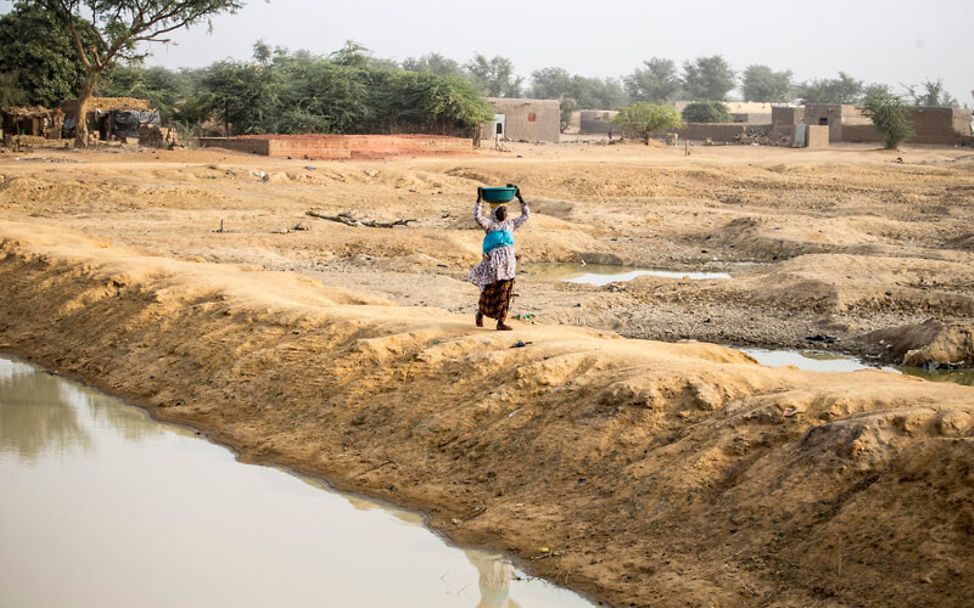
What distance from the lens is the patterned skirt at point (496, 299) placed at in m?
9.82

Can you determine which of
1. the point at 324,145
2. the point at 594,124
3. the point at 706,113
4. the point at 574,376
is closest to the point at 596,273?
the point at 574,376

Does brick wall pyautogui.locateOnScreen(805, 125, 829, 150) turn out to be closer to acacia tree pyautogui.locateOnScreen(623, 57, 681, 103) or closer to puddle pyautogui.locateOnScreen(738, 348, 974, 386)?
puddle pyautogui.locateOnScreen(738, 348, 974, 386)

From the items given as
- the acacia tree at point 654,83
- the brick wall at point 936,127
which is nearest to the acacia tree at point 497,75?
the acacia tree at point 654,83

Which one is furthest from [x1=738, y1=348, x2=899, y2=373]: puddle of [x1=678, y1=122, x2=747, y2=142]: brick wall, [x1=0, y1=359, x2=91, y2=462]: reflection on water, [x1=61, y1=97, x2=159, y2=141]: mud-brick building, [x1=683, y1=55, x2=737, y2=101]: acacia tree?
[x1=683, y1=55, x2=737, y2=101]: acacia tree

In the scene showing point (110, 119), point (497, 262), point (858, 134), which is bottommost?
point (497, 262)

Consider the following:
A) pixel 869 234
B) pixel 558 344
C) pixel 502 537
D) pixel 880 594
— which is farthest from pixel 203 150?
pixel 880 594

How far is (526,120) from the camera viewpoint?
154ft

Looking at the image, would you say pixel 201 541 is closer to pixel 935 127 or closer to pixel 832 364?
pixel 832 364

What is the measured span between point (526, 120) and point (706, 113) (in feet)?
51.3

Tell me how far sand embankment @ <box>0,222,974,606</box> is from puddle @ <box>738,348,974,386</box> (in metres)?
2.75

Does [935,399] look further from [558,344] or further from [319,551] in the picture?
[319,551]

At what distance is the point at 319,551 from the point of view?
714 cm

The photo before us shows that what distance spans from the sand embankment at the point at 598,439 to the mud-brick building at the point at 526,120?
3445 centimetres

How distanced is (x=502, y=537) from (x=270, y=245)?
1287 centimetres
